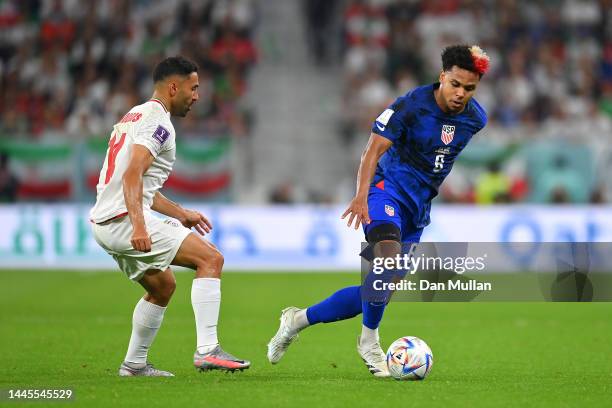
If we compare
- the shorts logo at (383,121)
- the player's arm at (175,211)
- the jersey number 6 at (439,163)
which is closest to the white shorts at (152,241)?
the player's arm at (175,211)

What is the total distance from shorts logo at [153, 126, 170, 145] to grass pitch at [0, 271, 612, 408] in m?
1.60

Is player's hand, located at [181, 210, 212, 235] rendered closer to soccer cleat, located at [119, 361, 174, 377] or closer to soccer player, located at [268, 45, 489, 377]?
soccer player, located at [268, 45, 489, 377]

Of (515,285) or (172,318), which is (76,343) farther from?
(515,285)

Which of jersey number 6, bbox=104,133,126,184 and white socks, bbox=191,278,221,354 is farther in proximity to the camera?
jersey number 6, bbox=104,133,126,184

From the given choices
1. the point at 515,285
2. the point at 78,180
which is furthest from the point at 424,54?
the point at 515,285

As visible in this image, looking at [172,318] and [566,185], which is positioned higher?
[566,185]

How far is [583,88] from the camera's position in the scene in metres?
21.8

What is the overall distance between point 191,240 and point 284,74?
666 inches

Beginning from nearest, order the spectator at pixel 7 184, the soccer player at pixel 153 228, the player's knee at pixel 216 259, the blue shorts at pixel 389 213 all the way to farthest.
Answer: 1. the soccer player at pixel 153 228
2. the player's knee at pixel 216 259
3. the blue shorts at pixel 389 213
4. the spectator at pixel 7 184

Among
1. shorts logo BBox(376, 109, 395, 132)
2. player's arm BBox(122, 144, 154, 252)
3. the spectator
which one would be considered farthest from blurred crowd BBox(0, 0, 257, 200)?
player's arm BBox(122, 144, 154, 252)

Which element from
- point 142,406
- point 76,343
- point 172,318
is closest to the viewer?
point 142,406

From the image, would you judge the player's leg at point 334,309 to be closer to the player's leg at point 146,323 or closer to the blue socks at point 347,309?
the blue socks at point 347,309

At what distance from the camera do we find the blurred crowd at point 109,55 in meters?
21.2

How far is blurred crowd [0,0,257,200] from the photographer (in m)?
21.2
